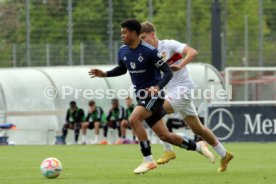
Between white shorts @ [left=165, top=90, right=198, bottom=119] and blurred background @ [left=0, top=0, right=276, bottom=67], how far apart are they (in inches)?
717

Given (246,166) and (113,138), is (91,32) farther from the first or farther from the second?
(246,166)

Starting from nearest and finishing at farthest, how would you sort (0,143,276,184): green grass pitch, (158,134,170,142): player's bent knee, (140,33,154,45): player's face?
(0,143,276,184): green grass pitch, (158,134,170,142): player's bent knee, (140,33,154,45): player's face

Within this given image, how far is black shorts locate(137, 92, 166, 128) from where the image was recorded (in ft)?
45.3

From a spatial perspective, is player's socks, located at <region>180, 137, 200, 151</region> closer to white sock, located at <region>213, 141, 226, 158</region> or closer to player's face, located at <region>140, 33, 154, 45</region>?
white sock, located at <region>213, 141, 226, 158</region>

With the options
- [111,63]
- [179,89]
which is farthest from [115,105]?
[179,89]

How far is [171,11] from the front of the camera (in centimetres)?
3988

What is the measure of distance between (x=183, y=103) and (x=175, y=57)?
33.2 inches

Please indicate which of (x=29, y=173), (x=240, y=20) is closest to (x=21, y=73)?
(x=29, y=173)

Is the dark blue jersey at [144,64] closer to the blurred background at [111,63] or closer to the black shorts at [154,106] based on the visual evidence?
the black shorts at [154,106]

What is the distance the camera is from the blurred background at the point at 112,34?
35.8 m

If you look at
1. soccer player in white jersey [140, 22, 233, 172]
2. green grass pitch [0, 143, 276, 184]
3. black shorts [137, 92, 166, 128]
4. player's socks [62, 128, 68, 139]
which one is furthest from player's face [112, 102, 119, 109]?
black shorts [137, 92, 166, 128]

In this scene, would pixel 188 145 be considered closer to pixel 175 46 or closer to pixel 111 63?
pixel 175 46

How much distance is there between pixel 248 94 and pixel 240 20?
27882mm

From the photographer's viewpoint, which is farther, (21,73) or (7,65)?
(7,65)
